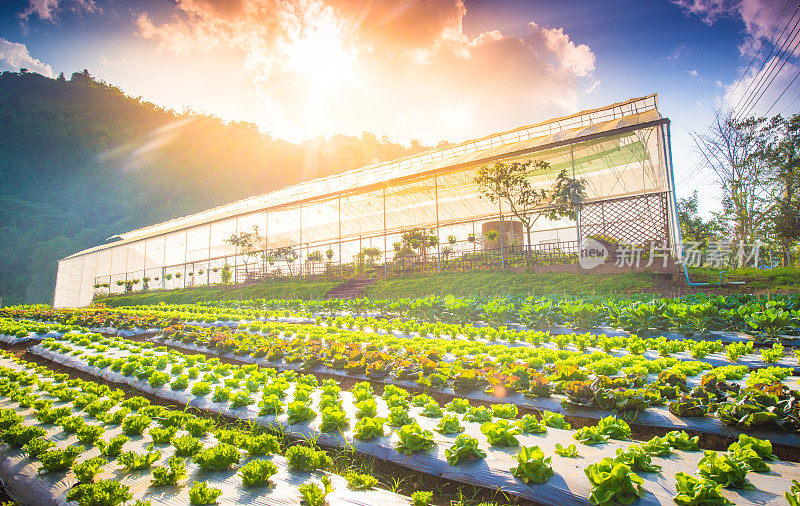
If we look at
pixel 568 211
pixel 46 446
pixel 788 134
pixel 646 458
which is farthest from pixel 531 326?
pixel 788 134

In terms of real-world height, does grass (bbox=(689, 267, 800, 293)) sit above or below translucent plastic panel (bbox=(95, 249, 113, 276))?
below

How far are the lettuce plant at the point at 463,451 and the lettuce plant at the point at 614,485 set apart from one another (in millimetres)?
701

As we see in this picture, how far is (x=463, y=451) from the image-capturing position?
253cm

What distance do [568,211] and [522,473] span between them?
44.0ft

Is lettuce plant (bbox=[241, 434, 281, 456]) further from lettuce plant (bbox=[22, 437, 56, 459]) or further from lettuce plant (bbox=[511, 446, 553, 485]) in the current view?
lettuce plant (bbox=[511, 446, 553, 485])

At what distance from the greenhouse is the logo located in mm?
441

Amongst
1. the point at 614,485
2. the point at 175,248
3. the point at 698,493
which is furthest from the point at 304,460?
the point at 175,248

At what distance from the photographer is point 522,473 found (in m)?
2.29

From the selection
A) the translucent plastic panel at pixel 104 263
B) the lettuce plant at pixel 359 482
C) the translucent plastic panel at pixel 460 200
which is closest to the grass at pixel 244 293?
the translucent plastic panel at pixel 460 200

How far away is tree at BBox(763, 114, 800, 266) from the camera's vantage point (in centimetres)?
→ 2177

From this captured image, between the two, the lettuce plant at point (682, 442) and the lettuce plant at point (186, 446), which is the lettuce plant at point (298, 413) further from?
the lettuce plant at point (682, 442)

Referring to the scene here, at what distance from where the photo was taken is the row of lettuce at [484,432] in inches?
79.0

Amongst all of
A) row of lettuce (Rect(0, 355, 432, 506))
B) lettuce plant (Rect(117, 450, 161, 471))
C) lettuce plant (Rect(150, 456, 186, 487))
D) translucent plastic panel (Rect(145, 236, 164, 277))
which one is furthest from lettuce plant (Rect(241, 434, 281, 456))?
translucent plastic panel (Rect(145, 236, 164, 277))

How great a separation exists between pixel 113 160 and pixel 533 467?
263 ft
